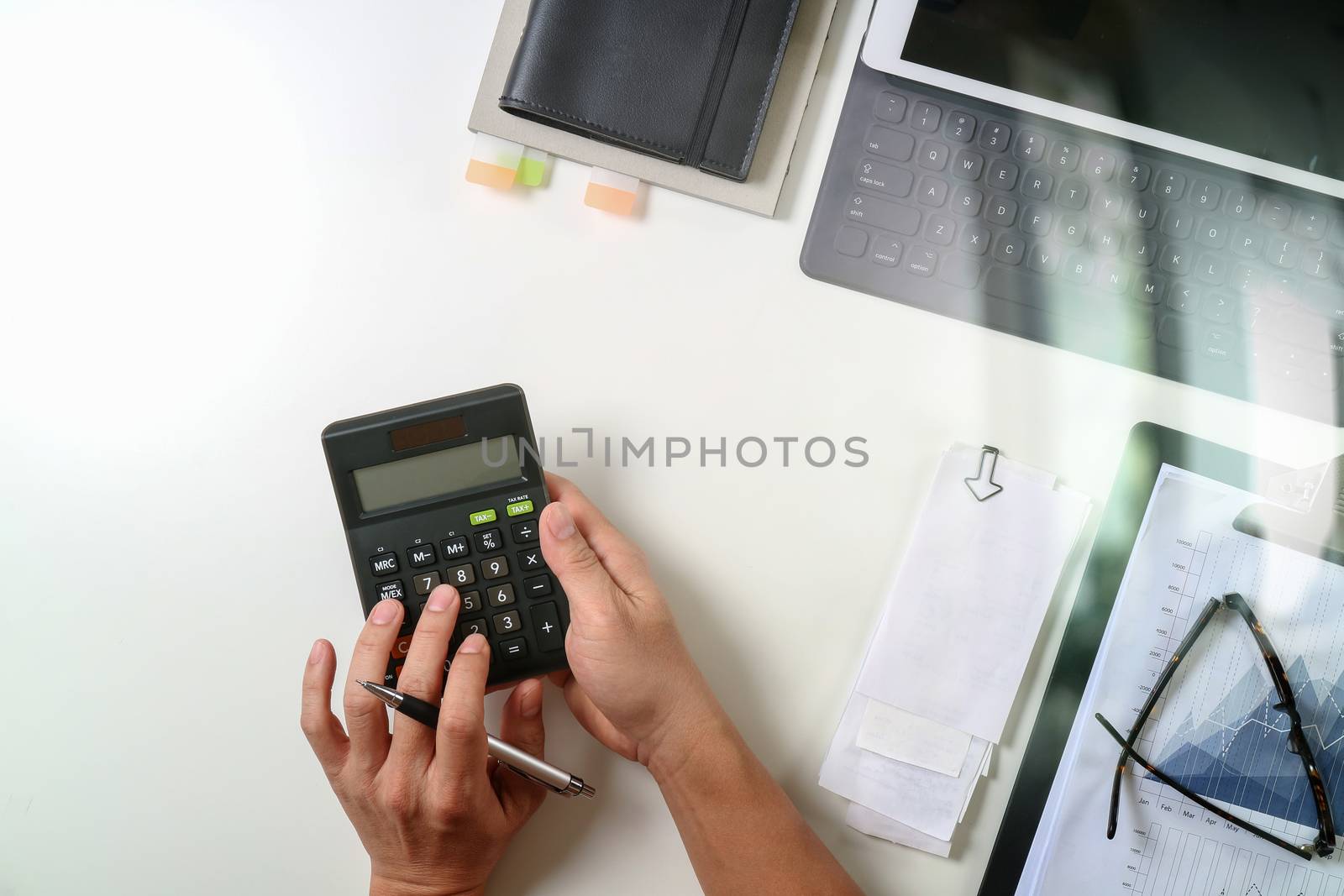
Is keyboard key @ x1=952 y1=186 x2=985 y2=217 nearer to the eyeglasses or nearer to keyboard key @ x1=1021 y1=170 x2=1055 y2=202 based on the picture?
keyboard key @ x1=1021 y1=170 x2=1055 y2=202

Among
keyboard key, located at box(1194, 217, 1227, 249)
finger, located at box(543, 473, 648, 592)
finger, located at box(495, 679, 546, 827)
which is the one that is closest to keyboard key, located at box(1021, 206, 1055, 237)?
keyboard key, located at box(1194, 217, 1227, 249)

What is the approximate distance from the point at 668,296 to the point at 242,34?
1.24 feet

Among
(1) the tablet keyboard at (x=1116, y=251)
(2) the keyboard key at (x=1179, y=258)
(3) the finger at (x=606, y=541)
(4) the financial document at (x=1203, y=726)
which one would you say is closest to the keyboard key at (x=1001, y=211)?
(1) the tablet keyboard at (x=1116, y=251)

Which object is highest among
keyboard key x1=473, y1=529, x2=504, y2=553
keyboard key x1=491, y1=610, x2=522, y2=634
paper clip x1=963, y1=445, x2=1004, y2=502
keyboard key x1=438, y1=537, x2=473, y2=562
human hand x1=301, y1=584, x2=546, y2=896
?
paper clip x1=963, y1=445, x2=1004, y2=502

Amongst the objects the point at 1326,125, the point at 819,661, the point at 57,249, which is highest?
the point at 1326,125

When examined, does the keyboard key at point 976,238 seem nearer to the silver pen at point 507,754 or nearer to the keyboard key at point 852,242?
the keyboard key at point 852,242

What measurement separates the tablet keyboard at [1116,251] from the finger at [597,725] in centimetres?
36

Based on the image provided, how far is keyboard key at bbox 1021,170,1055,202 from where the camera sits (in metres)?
0.65

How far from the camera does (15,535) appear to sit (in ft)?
2.22

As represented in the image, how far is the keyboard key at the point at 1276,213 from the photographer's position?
0.64m

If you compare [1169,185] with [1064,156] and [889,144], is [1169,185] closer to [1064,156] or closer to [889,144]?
[1064,156]

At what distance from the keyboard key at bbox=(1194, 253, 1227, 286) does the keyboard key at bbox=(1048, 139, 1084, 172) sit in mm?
112

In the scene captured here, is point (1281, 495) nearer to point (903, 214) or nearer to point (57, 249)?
point (903, 214)

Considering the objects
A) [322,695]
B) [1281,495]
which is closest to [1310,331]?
[1281,495]
